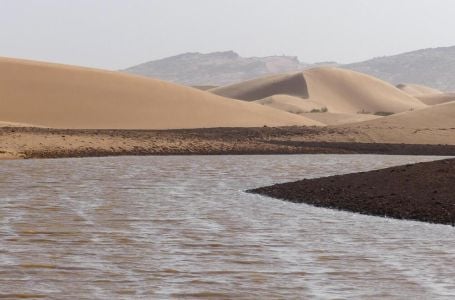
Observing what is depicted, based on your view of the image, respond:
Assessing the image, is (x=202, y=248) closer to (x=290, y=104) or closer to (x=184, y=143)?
(x=184, y=143)

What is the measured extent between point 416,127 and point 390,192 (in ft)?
143

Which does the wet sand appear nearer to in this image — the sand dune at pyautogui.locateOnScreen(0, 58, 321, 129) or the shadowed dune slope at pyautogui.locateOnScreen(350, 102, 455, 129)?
the shadowed dune slope at pyautogui.locateOnScreen(350, 102, 455, 129)

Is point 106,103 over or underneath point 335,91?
underneath

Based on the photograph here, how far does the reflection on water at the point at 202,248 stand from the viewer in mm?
13148

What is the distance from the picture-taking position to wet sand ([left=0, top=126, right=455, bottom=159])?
157 feet

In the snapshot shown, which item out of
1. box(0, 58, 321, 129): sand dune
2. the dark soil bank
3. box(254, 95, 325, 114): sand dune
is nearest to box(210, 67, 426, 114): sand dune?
box(254, 95, 325, 114): sand dune

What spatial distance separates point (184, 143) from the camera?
2098 inches

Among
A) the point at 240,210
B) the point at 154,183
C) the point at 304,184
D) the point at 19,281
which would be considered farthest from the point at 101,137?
the point at 19,281

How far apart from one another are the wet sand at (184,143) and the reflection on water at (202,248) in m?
19.5

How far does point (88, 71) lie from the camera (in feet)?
306

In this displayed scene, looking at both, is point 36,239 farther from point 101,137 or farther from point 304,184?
point 101,137

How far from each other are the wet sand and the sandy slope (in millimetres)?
1902

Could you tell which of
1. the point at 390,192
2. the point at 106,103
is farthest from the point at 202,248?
the point at 106,103

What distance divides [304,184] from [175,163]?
15.5 meters
